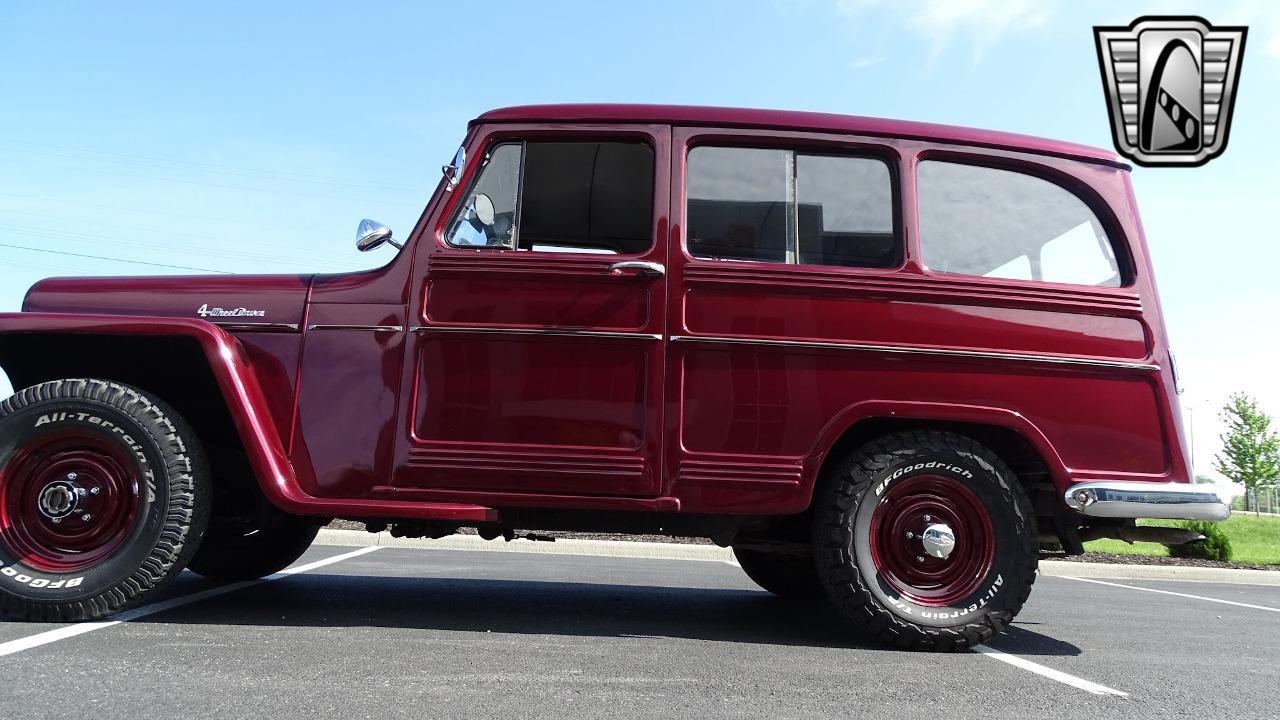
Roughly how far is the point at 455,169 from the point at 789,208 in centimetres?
155

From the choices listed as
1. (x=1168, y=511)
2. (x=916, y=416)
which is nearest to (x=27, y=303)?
(x=916, y=416)

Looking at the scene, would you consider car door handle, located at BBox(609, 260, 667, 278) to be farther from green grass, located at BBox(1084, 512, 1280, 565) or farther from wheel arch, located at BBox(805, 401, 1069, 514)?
green grass, located at BBox(1084, 512, 1280, 565)

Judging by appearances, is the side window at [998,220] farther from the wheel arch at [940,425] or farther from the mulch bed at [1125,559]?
the mulch bed at [1125,559]

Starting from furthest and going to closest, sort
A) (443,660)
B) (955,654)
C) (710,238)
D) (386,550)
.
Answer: (386,550), (710,238), (955,654), (443,660)

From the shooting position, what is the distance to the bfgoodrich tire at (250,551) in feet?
15.5

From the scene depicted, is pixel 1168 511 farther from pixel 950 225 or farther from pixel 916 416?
pixel 950 225

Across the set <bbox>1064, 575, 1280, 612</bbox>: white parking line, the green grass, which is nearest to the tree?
the green grass

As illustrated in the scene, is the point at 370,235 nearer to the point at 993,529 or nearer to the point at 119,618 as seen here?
the point at 119,618

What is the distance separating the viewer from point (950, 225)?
3887 mm

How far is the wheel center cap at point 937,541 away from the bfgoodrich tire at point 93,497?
3045mm

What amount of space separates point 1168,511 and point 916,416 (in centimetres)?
112

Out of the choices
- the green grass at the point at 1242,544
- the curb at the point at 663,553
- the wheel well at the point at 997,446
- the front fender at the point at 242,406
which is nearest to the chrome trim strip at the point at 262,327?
the front fender at the point at 242,406

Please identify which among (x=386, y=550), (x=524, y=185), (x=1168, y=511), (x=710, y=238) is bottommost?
(x=386, y=550)

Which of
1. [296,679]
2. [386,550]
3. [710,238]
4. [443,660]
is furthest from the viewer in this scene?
[386,550]
